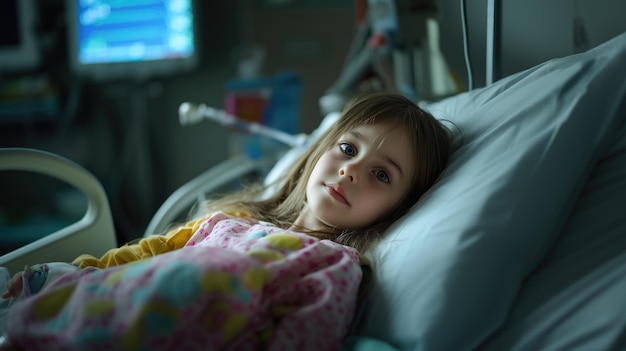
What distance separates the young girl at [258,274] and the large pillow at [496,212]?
0.23 feet

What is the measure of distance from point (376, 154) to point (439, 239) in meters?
0.24

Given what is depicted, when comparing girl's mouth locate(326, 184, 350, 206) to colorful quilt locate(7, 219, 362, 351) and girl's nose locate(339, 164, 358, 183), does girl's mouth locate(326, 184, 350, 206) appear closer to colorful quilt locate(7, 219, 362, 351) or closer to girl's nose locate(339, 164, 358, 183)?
girl's nose locate(339, 164, 358, 183)

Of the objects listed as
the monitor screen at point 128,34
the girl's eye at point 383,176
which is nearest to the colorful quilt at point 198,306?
the girl's eye at point 383,176

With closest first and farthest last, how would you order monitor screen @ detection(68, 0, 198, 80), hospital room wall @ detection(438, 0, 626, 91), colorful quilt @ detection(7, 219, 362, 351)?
1. colorful quilt @ detection(7, 219, 362, 351)
2. hospital room wall @ detection(438, 0, 626, 91)
3. monitor screen @ detection(68, 0, 198, 80)

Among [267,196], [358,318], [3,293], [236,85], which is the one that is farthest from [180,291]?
[236,85]

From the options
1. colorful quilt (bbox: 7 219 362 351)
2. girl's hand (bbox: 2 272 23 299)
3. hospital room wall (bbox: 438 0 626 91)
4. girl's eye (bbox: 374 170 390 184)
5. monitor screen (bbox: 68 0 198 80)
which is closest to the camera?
colorful quilt (bbox: 7 219 362 351)

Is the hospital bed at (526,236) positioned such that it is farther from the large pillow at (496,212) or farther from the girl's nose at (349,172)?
the girl's nose at (349,172)

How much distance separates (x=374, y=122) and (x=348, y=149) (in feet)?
0.22

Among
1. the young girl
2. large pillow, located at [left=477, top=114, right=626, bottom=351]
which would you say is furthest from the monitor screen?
large pillow, located at [left=477, top=114, right=626, bottom=351]

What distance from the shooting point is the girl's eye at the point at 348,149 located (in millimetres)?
958

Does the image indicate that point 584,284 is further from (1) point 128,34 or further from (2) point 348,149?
(1) point 128,34

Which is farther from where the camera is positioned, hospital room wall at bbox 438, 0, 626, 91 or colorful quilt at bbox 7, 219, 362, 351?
hospital room wall at bbox 438, 0, 626, 91

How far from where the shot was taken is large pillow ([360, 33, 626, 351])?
676mm

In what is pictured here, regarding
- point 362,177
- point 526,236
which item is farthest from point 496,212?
point 362,177
